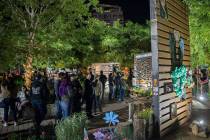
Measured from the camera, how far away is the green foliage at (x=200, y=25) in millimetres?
12195

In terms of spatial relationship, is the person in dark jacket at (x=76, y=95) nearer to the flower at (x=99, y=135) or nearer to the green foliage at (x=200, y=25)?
the flower at (x=99, y=135)

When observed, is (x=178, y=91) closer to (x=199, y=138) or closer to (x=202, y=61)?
(x=199, y=138)

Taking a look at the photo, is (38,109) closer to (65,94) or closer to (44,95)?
(44,95)

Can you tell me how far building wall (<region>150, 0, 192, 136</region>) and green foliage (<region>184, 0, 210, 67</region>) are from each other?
737mm

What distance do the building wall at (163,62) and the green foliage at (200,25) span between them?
2.42 ft

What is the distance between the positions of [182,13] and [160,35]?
3.51 m

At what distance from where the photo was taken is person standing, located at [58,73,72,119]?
10742mm

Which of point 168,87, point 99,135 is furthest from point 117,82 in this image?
point 99,135

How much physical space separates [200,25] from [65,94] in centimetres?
794

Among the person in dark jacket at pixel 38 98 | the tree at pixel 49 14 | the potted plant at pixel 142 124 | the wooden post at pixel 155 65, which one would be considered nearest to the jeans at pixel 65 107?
the person in dark jacket at pixel 38 98

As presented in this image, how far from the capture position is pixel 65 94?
10758 millimetres

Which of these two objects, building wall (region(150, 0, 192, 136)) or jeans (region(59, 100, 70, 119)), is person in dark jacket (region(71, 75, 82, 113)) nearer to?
jeans (region(59, 100, 70, 119))

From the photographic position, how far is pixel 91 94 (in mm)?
13172

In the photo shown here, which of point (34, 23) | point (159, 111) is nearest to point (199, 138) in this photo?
point (159, 111)
